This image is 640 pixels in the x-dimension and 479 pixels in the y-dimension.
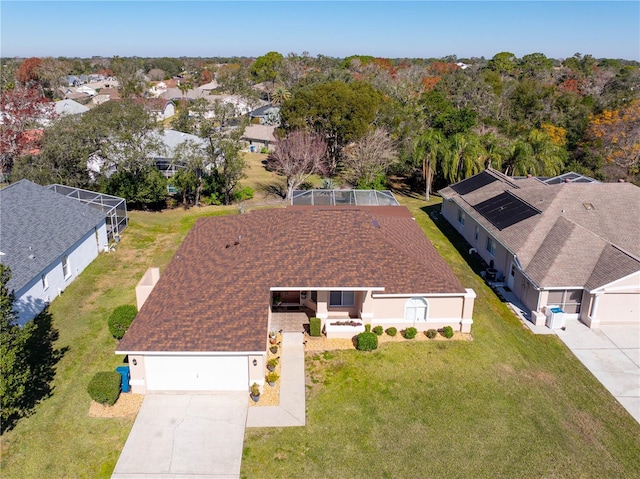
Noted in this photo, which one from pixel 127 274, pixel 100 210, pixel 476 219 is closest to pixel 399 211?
pixel 476 219

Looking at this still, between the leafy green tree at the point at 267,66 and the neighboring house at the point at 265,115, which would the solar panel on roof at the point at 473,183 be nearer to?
the neighboring house at the point at 265,115

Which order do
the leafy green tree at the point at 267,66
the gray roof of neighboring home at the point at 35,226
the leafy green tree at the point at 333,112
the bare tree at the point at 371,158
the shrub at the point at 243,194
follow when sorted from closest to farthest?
the gray roof of neighboring home at the point at 35,226
the shrub at the point at 243,194
the bare tree at the point at 371,158
the leafy green tree at the point at 333,112
the leafy green tree at the point at 267,66

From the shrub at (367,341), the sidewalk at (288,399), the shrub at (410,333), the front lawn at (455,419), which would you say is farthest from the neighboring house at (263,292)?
the front lawn at (455,419)

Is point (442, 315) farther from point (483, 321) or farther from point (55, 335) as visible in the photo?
point (55, 335)

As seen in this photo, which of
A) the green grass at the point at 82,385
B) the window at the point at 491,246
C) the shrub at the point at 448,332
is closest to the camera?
the green grass at the point at 82,385

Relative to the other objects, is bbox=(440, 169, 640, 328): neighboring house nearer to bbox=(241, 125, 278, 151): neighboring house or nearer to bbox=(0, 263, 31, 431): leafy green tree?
bbox=(0, 263, 31, 431): leafy green tree

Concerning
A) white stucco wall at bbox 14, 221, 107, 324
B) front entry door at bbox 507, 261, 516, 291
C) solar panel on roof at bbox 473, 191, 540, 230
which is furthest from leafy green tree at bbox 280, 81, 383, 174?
front entry door at bbox 507, 261, 516, 291
